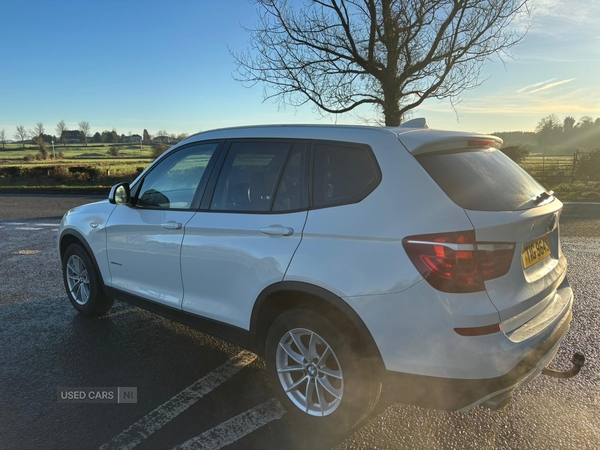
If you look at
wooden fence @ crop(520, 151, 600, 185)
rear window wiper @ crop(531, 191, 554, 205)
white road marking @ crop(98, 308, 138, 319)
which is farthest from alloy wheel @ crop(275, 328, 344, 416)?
wooden fence @ crop(520, 151, 600, 185)

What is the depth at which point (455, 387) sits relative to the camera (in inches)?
86.0

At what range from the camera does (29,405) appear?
3.07 m

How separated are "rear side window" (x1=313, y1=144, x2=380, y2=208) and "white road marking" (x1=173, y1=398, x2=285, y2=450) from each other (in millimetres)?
1427

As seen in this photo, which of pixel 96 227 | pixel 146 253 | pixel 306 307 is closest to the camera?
pixel 306 307

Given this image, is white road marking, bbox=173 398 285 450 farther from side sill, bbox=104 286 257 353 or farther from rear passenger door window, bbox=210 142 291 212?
rear passenger door window, bbox=210 142 291 212

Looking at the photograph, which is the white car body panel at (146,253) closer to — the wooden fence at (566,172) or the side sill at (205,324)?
the side sill at (205,324)

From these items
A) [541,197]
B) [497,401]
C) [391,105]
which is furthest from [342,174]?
[391,105]

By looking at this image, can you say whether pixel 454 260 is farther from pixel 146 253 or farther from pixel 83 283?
pixel 83 283

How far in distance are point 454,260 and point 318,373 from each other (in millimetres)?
1118

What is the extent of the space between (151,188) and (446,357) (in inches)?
112

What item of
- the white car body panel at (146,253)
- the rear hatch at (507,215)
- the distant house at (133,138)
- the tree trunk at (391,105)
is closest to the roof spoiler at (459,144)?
the rear hatch at (507,215)

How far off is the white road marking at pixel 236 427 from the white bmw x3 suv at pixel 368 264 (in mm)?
174

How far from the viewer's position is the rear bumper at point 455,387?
2.17 metres

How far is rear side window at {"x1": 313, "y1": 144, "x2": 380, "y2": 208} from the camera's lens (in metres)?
2.51
